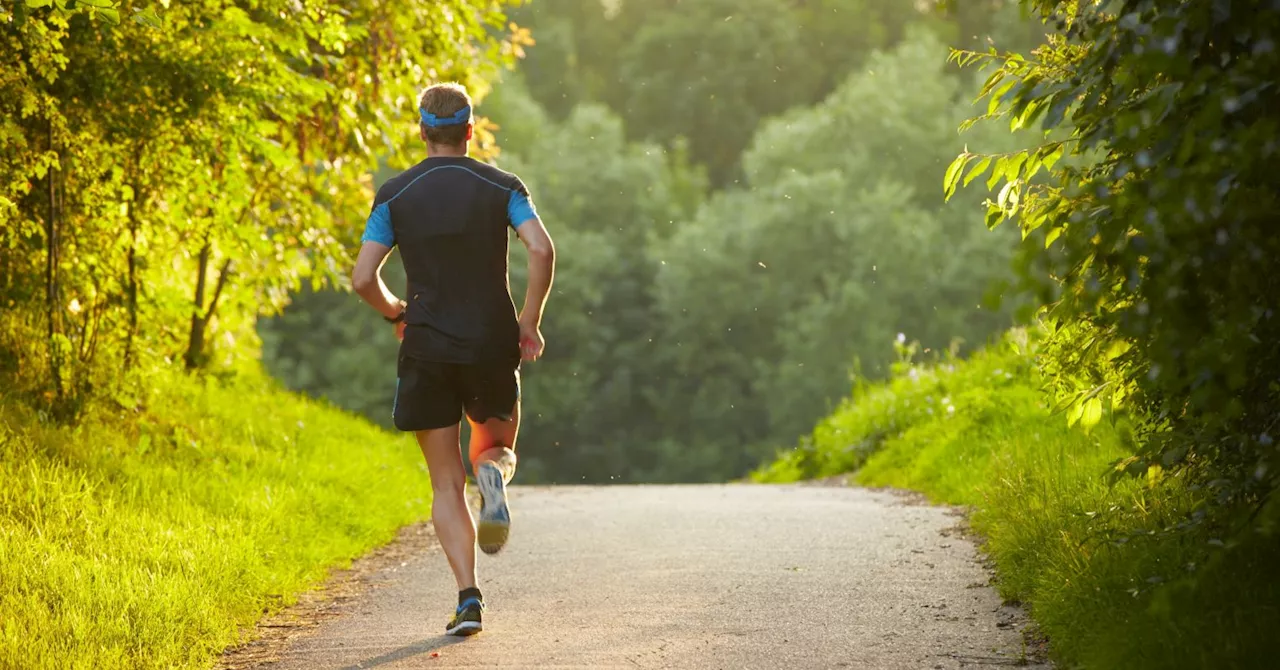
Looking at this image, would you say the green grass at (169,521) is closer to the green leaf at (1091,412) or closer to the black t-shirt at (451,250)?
the black t-shirt at (451,250)

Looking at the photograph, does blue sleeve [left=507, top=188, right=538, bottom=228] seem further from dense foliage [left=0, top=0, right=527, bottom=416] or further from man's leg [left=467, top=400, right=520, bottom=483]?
dense foliage [left=0, top=0, right=527, bottom=416]

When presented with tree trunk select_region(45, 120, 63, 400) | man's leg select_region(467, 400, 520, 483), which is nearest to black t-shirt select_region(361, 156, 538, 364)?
man's leg select_region(467, 400, 520, 483)

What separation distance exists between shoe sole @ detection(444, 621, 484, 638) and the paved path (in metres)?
0.05

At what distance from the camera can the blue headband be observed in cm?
592

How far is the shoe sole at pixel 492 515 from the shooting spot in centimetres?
571

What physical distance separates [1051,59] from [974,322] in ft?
128

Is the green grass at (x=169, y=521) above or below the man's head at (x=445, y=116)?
below

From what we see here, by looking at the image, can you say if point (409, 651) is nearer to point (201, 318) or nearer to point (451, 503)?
point (451, 503)

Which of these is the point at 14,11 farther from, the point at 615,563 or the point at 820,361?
the point at 820,361

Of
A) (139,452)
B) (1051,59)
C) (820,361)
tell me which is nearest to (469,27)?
(139,452)

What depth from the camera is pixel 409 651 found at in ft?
18.4

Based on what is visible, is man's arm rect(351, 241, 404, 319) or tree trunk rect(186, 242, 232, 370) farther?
tree trunk rect(186, 242, 232, 370)

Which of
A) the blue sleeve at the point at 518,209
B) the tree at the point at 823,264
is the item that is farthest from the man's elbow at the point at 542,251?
the tree at the point at 823,264

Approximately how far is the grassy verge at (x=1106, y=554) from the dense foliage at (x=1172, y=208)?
0.26 m
